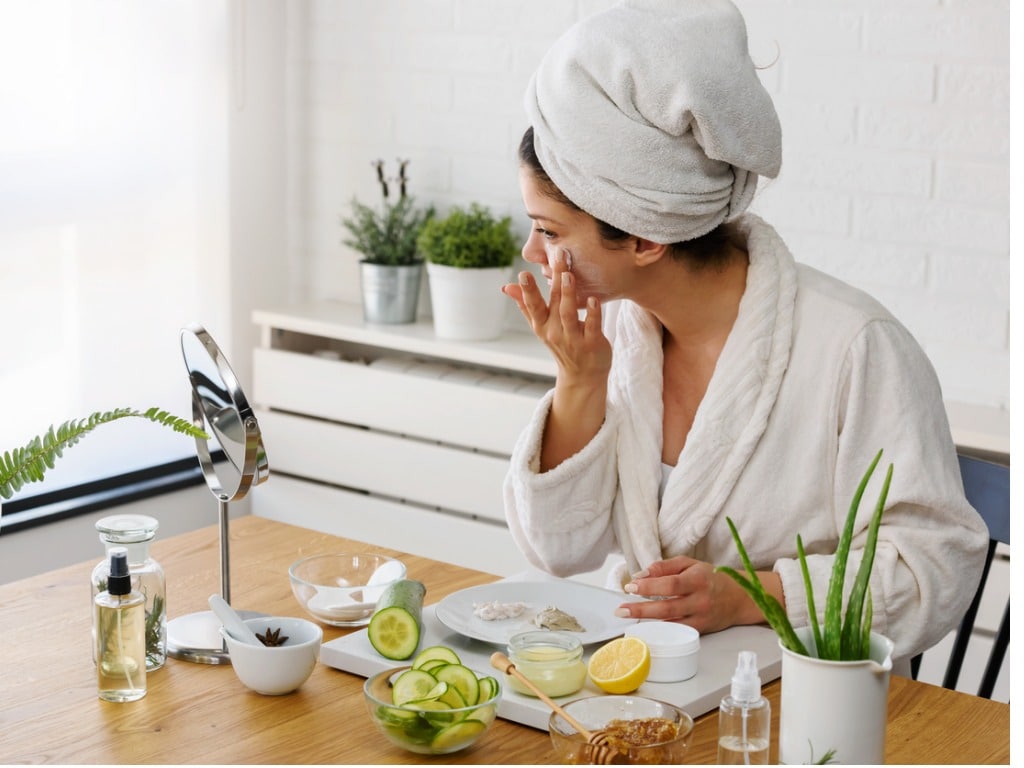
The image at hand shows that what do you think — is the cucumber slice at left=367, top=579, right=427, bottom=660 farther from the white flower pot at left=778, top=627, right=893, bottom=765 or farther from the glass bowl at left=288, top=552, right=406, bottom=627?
the white flower pot at left=778, top=627, right=893, bottom=765

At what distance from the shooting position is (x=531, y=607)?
1.63 m

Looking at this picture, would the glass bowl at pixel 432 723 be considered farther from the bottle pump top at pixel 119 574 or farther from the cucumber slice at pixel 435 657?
the bottle pump top at pixel 119 574

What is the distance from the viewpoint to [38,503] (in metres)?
3.10

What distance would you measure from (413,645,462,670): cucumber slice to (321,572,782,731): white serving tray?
2.7 inches

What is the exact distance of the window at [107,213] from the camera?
118 inches

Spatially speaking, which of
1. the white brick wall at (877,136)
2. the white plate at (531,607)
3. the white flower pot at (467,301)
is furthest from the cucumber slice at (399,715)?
the white flower pot at (467,301)

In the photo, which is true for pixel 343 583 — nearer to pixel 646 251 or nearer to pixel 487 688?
pixel 487 688

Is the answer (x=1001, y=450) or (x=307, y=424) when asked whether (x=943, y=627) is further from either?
(x=307, y=424)

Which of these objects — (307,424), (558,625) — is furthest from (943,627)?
(307,424)

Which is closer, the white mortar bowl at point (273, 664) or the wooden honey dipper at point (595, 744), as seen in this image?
the wooden honey dipper at point (595, 744)

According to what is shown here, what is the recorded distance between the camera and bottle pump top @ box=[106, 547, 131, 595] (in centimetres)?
139

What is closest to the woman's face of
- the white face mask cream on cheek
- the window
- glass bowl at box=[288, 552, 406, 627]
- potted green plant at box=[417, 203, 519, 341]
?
the white face mask cream on cheek

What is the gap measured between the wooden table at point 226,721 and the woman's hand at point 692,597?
0.41 feet
